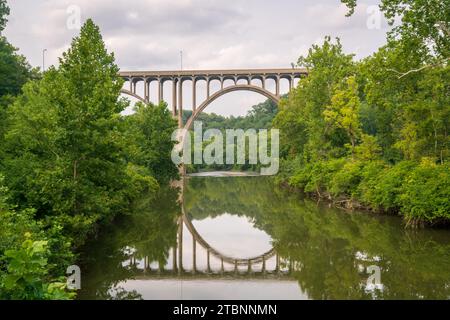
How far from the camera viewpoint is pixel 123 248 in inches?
572

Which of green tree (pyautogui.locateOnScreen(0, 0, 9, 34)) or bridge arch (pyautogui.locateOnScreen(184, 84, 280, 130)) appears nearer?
green tree (pyautogui.locateOnScreen(0, 0, 9, 34))

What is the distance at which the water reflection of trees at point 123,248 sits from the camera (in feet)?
33.8

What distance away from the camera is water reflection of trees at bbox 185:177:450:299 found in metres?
9.98

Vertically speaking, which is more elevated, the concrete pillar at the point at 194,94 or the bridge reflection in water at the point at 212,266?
the concrete pillar at the point at 194,94

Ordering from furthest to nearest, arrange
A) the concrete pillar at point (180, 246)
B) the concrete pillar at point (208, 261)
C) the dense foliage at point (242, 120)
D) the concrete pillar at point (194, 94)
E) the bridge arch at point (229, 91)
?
1. the dense foliage at point (242, 120)
2. the concrete pillar at point (194, 94)
3. the bridge arch at point (229, 91)
4. the concrete pillar at point (180, 246)
5. the concrete pillar at point (208, 261)

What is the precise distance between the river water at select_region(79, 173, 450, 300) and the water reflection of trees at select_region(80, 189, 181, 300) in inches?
1.0

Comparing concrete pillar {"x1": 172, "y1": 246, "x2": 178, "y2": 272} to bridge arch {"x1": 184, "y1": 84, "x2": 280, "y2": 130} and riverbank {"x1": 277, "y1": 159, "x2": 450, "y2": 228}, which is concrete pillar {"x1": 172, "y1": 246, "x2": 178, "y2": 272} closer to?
riverbank {"x1": 277, "y1": 159, "x2": 450, "y2": 228}

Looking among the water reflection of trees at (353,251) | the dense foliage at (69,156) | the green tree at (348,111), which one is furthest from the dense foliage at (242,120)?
the dense foliage at (69,156)

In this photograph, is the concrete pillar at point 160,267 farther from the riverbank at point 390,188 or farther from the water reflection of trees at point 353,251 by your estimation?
the riverbank at point 390,188

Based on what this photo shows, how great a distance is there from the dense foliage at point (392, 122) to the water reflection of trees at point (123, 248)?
7.94m

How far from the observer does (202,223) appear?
2116cm

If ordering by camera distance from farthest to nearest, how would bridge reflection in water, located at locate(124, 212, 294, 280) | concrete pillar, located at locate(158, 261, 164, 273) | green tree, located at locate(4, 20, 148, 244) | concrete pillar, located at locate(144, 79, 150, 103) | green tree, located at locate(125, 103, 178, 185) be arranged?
concrete pillar, located at locate(144, 79, 150, 103) → green tree, located at locate(125, 103, 178, 185) → concrete pillar, located at locate(158, 261, 164, 273) → bridge reflection in water, located at locate(124, 212, 294, 280) → green tree, located at locate(4, 20, 148, 244)

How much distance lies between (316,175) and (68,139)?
56.6 feet

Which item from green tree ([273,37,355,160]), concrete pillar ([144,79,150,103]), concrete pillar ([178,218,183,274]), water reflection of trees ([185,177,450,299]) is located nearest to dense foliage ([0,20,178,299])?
concrete pillar ([178,218,183,274])
